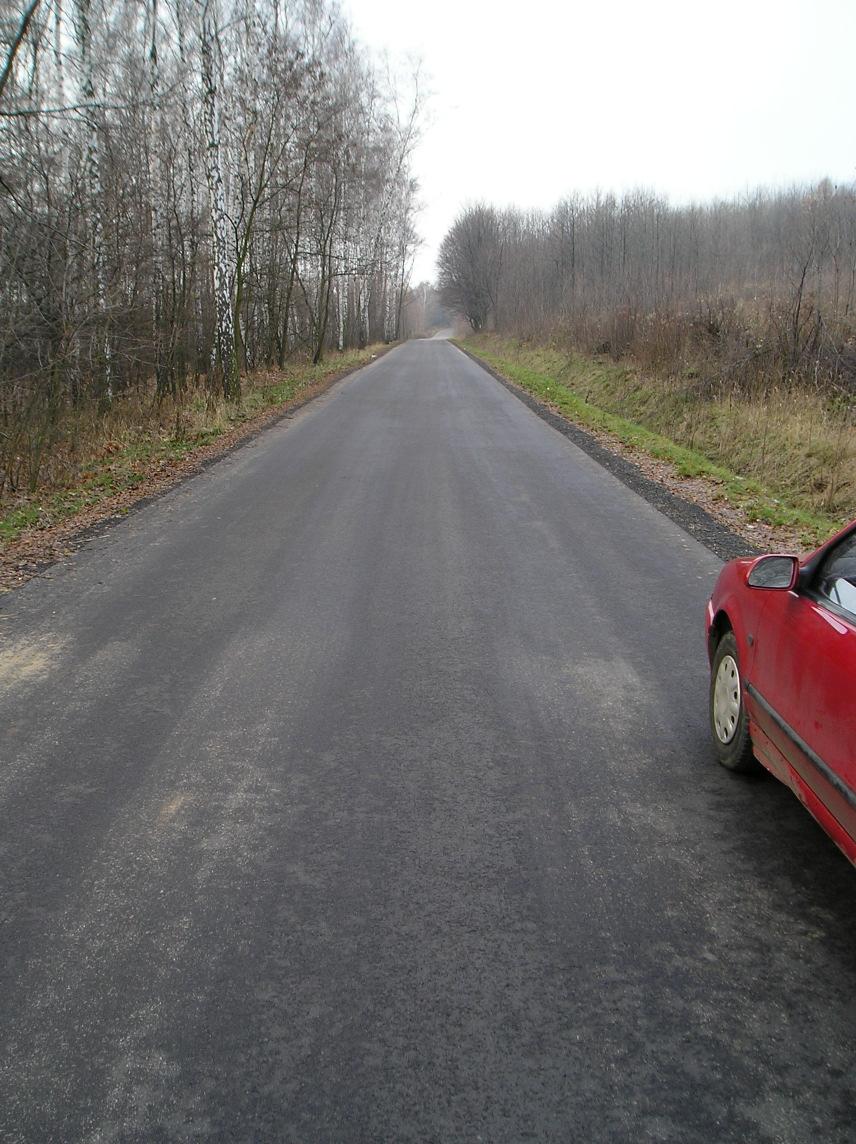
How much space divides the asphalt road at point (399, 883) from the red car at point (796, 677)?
0.34 metres

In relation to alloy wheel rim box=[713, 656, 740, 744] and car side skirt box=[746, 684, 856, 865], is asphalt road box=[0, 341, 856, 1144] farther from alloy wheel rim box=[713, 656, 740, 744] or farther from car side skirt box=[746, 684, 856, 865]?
car side skirt box=[746, 684, 856, 865]

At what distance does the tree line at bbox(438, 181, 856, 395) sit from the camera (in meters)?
15.2

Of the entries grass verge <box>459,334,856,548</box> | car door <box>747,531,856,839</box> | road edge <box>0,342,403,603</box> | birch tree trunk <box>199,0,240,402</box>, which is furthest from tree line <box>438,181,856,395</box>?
car door <box>747,531,856,839</box>

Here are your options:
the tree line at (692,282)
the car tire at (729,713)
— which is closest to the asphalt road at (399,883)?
the car tire at (729,713)

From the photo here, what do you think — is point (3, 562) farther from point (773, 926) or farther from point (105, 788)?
point (773, 926)

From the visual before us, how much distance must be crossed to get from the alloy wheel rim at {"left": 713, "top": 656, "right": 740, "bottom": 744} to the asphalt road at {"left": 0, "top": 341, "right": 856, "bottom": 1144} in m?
0.18

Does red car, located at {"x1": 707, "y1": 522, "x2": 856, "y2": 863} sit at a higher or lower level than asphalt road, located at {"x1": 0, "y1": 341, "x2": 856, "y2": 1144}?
higher

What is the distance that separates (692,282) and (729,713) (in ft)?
76.4

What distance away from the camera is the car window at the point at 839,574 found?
317cm

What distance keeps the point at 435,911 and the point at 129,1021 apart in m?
1.03

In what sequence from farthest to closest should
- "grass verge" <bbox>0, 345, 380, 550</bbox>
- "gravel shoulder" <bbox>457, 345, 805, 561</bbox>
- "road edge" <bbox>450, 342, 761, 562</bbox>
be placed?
"grass verge" <bbox>0, 345, 380, 550</bbox>
"gravel shoulder" <bbox>457, 345, 805, 561</bbox>
"road edge" <bbox>450, 342, 761, 562</bbox>

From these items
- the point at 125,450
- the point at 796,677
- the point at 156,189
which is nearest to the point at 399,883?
the point at 796,677

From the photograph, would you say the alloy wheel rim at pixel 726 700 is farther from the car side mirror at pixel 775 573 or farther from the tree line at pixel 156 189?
the tree line at pixel 156 189

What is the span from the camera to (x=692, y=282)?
24.7 meters
